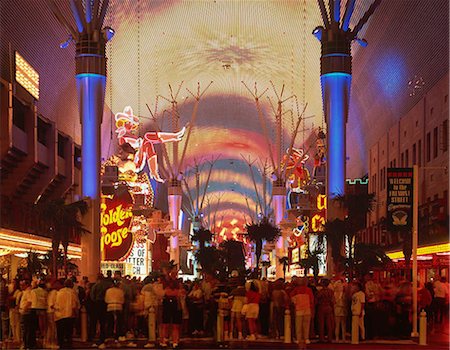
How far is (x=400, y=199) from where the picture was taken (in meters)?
23.9

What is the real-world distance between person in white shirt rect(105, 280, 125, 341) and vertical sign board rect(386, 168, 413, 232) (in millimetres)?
6837

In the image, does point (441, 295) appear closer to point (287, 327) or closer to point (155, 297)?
point (287, 327)

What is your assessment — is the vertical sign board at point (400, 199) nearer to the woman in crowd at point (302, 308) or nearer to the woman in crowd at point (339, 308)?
the woman in crowd at point (339, 308)

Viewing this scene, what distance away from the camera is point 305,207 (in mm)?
46781

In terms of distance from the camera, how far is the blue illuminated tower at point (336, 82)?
34.3 metres

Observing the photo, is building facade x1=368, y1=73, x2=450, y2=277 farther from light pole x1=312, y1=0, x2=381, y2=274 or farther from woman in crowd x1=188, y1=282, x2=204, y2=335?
woman in crowd x1=188, y1=282, x2=204, y2=335

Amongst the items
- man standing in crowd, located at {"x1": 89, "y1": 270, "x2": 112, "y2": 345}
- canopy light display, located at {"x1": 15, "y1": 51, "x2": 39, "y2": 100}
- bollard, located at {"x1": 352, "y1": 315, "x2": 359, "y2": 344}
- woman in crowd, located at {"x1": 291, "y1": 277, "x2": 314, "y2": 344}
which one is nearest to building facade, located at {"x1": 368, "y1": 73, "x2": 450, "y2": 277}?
bollard, located at {"x1": 352, "y1": 315, "x2": 359, "y2": 344}

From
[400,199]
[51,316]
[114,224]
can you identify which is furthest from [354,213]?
[51,316]

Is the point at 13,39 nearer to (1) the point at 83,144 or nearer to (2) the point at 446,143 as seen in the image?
(1) the point at 83,144

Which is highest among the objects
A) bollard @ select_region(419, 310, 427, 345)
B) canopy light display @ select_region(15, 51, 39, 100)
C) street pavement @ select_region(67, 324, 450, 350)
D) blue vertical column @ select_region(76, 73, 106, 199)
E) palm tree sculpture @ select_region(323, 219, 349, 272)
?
canopy light display @ select_region(15, 51, 39, 100)

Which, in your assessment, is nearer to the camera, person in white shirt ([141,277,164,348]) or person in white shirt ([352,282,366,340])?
person in white shirt ([141,277,164,348])

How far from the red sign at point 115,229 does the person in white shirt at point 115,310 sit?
53.6 ft

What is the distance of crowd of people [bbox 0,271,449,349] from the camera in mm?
20500

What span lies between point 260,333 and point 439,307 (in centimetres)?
812
